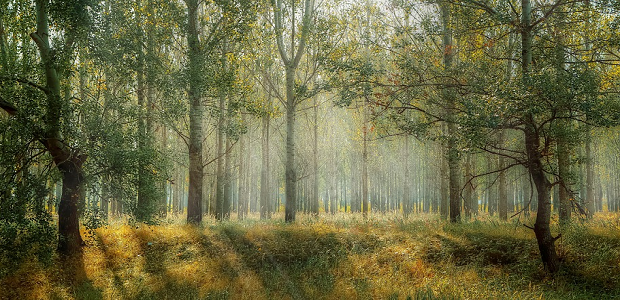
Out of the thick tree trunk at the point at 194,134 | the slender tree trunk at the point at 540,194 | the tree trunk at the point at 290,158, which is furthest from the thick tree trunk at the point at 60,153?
the slender tree trunk at the point at 540,194

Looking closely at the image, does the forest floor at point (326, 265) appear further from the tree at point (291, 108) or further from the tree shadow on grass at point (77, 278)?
the tree at point (291, 108)

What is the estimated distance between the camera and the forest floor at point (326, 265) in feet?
31.8

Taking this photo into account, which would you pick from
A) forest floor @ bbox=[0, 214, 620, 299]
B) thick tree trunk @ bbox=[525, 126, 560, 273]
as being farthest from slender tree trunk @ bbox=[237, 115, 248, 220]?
thick tree trunk @ bbox=[525, 126, 560, 273]

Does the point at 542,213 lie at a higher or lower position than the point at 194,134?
lower

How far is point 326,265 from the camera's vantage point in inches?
458

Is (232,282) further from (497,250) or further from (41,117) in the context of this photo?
(497,250)

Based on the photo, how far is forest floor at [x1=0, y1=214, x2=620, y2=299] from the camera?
9.69 metres

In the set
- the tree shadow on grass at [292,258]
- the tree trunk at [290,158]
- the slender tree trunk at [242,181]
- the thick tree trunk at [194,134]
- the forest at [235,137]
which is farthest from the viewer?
the slender tree trunk at [242,181]

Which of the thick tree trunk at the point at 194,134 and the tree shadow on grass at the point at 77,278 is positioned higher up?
the thick tree trunk at the point at 194,134

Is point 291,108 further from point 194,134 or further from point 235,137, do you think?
point 194,134

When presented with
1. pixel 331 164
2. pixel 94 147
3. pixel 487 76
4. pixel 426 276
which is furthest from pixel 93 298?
pixel 331 164

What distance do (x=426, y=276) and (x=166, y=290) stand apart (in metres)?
6.83

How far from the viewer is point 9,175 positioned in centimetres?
910

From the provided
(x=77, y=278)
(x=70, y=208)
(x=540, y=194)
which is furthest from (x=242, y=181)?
(x=540, y=194)
